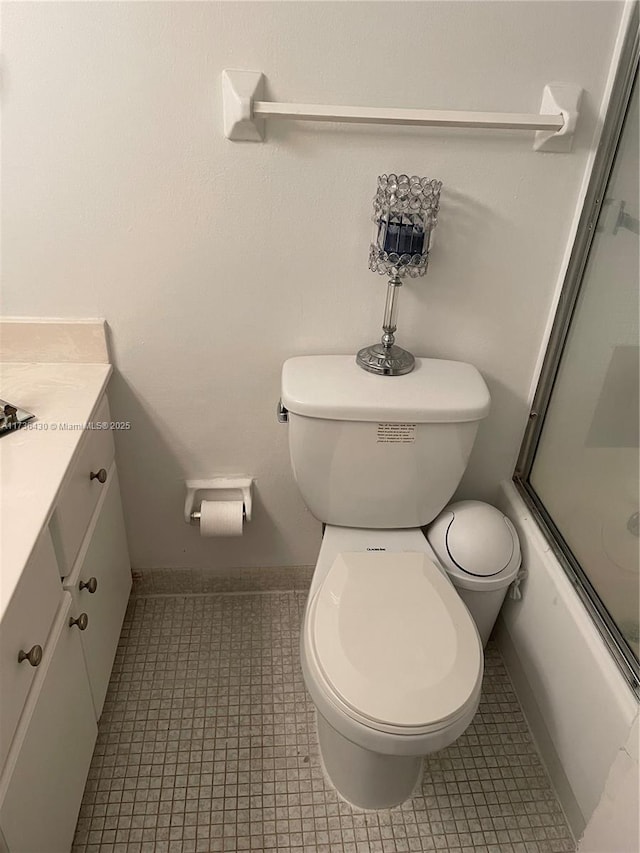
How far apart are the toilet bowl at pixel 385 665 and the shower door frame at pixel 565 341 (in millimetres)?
280

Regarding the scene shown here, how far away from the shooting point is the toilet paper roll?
5.14 ft

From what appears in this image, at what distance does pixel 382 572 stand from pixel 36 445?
0.74 m

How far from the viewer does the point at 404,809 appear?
4.32 feet

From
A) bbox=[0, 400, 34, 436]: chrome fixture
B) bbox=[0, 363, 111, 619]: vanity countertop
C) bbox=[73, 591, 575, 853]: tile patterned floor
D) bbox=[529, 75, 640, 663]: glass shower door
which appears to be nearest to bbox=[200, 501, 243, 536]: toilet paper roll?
bbox=[73, 591, 575, 853]: tile patterned floor

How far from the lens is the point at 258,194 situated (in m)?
1.25

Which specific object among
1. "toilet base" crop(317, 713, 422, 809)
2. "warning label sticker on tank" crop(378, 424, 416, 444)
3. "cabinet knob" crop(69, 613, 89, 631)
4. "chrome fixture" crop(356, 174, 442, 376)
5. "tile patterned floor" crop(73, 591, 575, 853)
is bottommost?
"tile patterned floor" crop(73, 591, 575, 853)

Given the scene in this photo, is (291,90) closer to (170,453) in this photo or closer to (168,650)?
Result: (170,453)

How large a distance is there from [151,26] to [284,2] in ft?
0.79

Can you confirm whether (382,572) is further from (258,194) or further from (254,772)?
(258,194)

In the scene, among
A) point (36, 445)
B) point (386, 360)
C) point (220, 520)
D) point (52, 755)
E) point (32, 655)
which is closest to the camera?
point (32, 655)

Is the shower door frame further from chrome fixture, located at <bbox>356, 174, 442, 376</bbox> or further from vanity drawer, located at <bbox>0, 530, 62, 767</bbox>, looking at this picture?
vanity drawer, located at <bbox>0, 530, 62, 767</bbox>

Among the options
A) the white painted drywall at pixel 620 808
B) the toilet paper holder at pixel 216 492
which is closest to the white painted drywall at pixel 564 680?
the white painted drywall at pixel 620 808

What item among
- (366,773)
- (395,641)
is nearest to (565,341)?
(395,641)

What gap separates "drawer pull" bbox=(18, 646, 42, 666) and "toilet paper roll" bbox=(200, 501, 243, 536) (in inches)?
26.4
